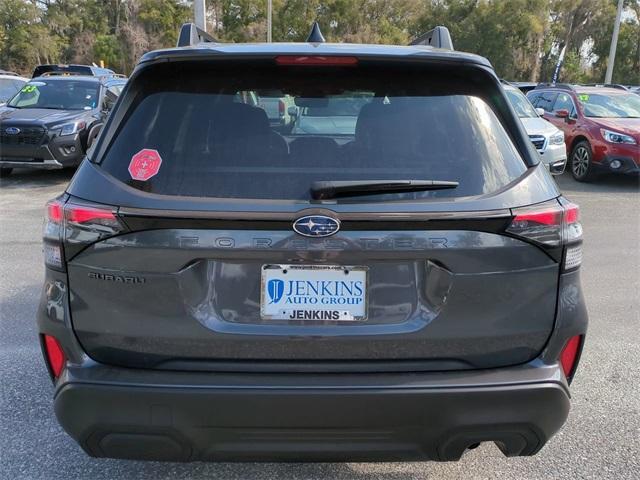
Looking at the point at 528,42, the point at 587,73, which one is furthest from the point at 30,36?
the point at 587,73

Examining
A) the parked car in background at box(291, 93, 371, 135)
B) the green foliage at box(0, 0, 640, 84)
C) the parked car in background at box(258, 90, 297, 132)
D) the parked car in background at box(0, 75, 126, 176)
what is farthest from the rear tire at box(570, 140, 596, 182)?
the green foliage at box(0, 0, 640, 84)

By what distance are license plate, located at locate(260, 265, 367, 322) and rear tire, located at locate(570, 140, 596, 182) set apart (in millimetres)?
10221

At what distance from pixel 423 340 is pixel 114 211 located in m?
1.15

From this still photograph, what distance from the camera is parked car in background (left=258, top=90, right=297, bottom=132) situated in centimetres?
224

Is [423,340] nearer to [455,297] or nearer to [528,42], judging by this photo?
[455,297]

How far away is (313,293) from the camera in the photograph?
6.53 ft

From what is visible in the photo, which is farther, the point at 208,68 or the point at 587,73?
the point at 587,73

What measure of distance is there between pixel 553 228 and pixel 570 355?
503 millimetres

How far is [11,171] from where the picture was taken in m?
11.0

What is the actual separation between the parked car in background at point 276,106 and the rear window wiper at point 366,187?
0.38 m

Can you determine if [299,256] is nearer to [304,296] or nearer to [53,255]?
[304,296]

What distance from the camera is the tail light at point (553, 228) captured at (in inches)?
79.6

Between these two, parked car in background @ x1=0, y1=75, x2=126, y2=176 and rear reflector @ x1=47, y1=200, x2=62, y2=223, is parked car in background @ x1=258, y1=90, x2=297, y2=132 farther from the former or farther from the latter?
parked car in background @ x1=0, y1=75, x2=126, y2=176

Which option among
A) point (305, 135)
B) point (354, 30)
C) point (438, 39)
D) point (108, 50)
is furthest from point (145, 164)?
point (354, 30)
